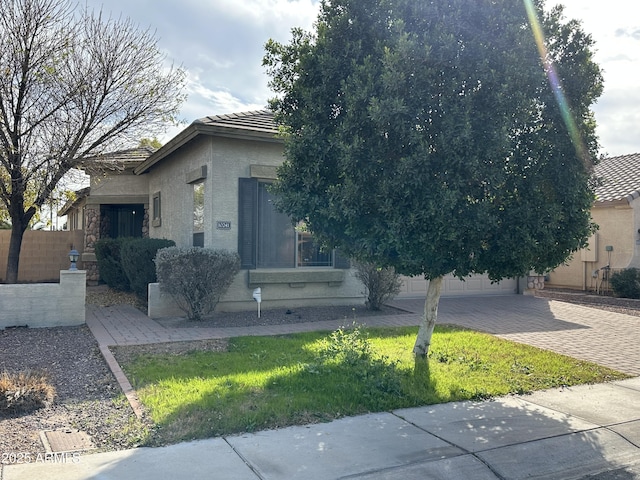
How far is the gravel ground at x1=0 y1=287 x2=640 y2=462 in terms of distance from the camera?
15.0ft

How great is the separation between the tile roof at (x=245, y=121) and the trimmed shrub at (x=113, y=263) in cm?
476

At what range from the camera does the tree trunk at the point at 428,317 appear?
6973 mm

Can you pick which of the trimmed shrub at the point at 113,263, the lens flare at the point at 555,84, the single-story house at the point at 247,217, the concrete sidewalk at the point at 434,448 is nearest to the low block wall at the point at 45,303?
the single-story house at the point at 247,217

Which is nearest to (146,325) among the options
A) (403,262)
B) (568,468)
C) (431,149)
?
(403,262)

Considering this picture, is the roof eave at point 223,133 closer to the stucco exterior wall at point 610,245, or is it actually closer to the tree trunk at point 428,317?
the tree trunk at point 428,317

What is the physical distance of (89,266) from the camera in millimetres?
17422

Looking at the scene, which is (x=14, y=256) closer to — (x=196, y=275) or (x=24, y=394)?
(x=196, y=275)

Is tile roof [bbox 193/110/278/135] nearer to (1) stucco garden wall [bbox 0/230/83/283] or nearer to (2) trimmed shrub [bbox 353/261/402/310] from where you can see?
(2) trimmed shrub [bbox 353/261/402/310]

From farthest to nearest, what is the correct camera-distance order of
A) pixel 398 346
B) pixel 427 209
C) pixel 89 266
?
pixel 89 266
pixel 398 346
pixel 427 209

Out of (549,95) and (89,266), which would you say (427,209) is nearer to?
(549,95)

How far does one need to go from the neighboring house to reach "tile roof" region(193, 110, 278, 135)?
11.1 meters

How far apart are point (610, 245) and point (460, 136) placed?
50.4 feet

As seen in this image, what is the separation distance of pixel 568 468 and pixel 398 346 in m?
3.88

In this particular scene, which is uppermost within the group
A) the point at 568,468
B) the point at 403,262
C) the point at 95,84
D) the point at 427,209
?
the point at 95,84
